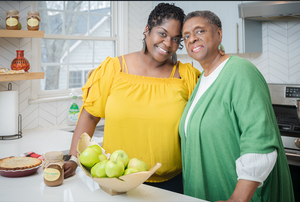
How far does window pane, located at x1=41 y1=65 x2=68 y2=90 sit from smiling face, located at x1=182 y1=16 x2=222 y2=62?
172 cm

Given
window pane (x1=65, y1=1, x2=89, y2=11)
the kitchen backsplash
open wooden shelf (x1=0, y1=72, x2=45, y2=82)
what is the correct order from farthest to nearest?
window pane (x1=65, y1=1, x2=89, y2=11) → the kitchen backsplash → open wooden shelf (x1=0, y1=72, x2=45, y2=82)

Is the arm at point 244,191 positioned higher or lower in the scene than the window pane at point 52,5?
lower

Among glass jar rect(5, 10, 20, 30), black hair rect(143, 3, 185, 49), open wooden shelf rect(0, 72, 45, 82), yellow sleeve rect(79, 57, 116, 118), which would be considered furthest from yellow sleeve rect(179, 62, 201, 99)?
glass jar rect(5, 10, 20, 30)

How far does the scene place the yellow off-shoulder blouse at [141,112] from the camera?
1432 mm

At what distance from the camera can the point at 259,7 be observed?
2.37m

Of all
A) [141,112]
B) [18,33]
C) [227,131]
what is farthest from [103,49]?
[227,131]

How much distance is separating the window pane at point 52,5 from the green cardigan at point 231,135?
6.29 ft

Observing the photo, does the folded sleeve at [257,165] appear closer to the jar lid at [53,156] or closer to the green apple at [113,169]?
the green apple at [113,169]

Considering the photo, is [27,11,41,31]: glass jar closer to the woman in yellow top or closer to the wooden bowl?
the woman in yellow top

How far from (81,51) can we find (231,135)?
211 cm

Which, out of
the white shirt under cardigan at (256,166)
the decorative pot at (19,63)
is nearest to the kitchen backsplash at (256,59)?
the decorative pot at (19,63)

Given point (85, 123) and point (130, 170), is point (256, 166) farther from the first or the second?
point (85, 123)

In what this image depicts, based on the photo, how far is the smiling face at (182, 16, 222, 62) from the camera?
50.3 inches

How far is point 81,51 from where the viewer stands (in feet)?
9.48
